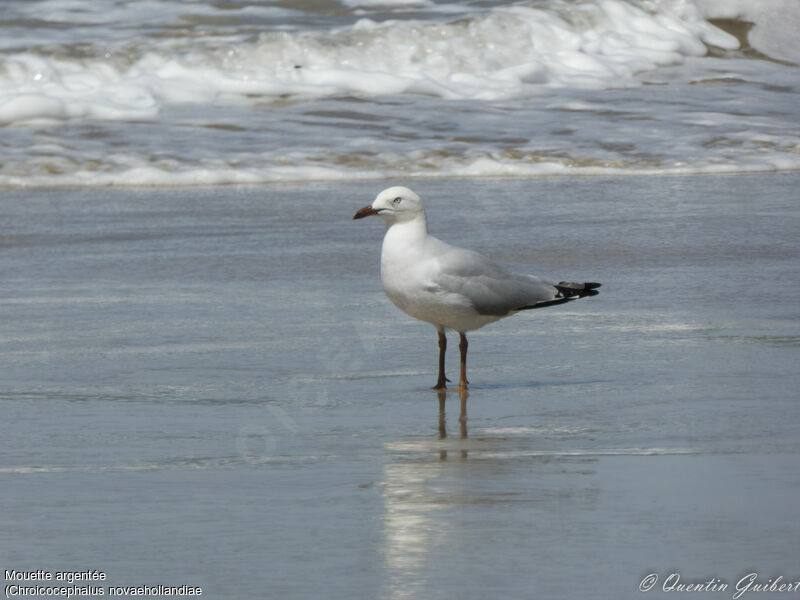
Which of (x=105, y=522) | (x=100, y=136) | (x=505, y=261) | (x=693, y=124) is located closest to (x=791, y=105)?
(x=693, y=124)

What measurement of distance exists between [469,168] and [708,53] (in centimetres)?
768

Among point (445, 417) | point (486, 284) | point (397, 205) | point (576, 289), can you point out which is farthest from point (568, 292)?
point (445, 417)

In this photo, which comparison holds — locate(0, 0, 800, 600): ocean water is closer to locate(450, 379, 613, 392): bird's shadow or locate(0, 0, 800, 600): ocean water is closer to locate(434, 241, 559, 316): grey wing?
locate(450, 379, 613, 392): bird's shadow

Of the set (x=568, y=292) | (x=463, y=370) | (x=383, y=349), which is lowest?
(x=383, y=349)

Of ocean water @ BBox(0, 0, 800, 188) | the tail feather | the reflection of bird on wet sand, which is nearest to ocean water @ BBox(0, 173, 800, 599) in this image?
the reflection of bird on wet sand

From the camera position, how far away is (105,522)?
292cm

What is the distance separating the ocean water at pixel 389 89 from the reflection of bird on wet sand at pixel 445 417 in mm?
5641

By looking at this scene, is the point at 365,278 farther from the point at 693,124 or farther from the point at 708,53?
the point at 708,53

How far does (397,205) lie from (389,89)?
9865 mm

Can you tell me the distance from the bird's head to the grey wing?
17 cm

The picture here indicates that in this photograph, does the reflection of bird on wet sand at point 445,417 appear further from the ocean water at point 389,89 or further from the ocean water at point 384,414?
the ocean water at point 389,89

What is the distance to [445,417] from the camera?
398 cm

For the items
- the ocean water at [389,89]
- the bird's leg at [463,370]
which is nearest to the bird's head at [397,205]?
the bird's leg at [463,370]

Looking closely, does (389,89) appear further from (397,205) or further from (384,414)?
(384,414)
